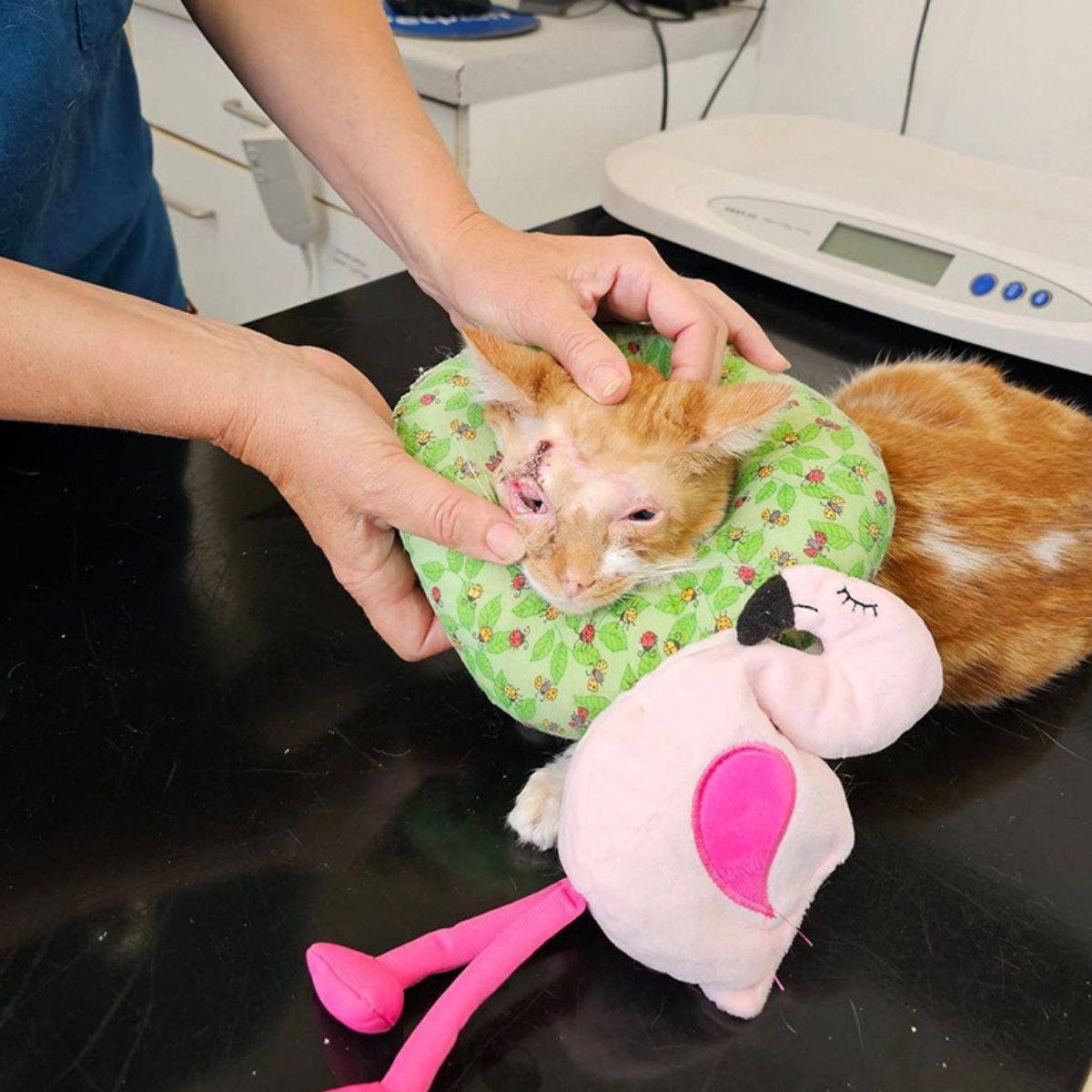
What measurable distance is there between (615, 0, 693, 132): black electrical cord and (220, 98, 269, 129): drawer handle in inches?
27.7

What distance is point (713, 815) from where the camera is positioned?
578 mm

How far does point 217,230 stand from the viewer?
7.32 ft

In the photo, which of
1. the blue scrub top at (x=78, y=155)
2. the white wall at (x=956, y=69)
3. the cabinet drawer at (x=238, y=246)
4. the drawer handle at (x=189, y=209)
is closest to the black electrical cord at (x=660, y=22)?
the white wall at (x=956, y=69)

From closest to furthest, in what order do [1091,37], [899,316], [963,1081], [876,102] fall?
1. [963,1081]
2. [899,316]
3. [1091,37]
4. [876,102]

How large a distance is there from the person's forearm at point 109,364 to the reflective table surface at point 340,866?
0.22 metres

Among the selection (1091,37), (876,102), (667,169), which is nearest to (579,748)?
(667,169)

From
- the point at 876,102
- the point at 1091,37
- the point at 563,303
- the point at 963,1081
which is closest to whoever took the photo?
the point at 963,1081

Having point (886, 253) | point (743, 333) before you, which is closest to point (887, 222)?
point (886, 253)

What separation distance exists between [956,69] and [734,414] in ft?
3.80

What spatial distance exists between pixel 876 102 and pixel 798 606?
1.38 meters

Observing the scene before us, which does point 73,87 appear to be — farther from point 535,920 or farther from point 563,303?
point 535,920

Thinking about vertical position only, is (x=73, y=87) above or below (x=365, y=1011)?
above

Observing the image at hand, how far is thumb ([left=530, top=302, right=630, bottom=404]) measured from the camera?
79 centimetres

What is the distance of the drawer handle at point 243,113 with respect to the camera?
1.88 metres
